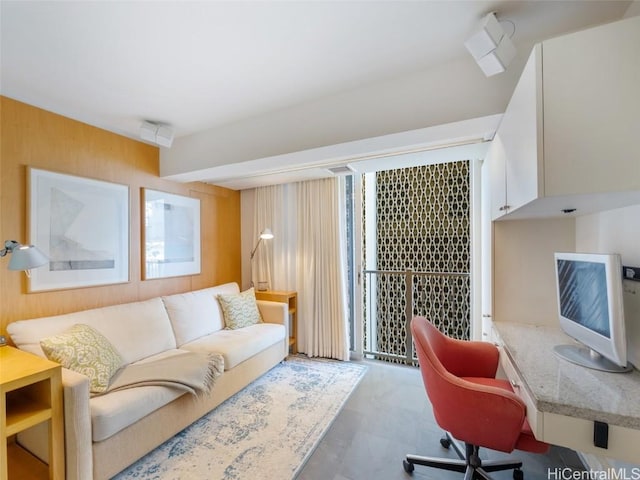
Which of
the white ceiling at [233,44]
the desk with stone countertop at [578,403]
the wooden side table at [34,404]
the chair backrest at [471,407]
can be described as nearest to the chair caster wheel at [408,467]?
the chair backrest at [471,407]

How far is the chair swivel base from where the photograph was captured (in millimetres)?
1477

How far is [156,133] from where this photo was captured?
2.24 m

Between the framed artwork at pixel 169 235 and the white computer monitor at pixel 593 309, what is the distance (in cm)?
324

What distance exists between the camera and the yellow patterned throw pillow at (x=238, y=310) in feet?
→ 9.77

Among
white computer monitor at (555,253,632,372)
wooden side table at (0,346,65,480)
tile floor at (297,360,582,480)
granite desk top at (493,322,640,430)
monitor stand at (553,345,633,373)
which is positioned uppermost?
white computer monitor at (555,253,632,372)

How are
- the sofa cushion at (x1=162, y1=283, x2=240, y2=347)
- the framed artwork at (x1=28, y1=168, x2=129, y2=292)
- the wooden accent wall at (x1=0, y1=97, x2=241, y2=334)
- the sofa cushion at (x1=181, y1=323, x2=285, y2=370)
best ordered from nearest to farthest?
the wooden accent wall at (x1=0, y1=97, x2=241, y2=334) < the framed artwork at (x1=28, y1=168, x2=129, y2=292) < the sofa cushion at (x1=181, y1=323, x2=285, y2=370) < the sofa cushion at (x1=162, y1=283, x2=240, y2=347)

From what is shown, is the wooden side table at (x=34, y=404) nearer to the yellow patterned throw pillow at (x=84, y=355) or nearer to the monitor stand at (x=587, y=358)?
the yellow patterned throw pillow at (x=84, y=355)

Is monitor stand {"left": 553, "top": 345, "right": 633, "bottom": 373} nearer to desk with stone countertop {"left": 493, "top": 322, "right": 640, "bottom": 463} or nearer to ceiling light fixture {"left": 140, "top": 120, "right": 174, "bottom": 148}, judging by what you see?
desk with stone countertop {"left": 493, "top": 322, "right": 640, "bottom": 463}

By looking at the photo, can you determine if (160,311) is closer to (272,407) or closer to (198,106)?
(272,407)

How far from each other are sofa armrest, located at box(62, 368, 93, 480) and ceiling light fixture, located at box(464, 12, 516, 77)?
2.57m

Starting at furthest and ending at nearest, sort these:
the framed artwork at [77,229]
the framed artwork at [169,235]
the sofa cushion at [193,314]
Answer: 1. the framed artwork at [169,235]
2. the sofa cushion at [193,314]
3. the framed artwork at [77,229]

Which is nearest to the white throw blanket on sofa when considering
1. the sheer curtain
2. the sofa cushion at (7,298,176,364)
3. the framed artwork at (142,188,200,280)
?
the sofa cushion at (7,298,176,364)

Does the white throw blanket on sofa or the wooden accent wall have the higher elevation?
the wooden accent wall

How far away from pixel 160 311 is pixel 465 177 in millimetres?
3814
